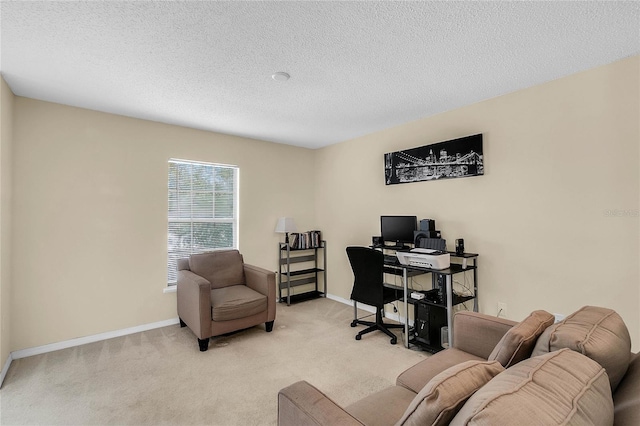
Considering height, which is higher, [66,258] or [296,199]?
[296,199]

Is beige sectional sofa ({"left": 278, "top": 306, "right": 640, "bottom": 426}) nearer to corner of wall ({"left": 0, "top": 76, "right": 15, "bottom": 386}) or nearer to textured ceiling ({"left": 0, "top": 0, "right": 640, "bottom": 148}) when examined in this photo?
textured ceiling ({"left": 0, "top": 0, "right": 640, "bottom": 148})

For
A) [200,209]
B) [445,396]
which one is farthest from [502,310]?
[200,209]

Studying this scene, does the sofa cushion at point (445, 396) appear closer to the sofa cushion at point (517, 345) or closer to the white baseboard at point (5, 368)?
the sofa cushion at point (517, 345)

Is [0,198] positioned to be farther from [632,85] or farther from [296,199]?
[632,85]

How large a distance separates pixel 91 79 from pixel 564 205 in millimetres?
4112

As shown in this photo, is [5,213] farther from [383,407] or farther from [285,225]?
[383,407]

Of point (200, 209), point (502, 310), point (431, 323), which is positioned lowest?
point (431, 323)

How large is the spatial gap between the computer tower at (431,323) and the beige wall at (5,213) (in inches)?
145

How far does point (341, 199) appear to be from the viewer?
15.4 feet

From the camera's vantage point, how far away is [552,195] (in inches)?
102

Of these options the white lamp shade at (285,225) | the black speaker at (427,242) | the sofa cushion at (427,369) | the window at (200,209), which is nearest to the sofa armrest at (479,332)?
the sofa cushion at (427,369)

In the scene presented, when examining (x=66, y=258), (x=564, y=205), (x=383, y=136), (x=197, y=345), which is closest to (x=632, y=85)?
(x=564, y=205)

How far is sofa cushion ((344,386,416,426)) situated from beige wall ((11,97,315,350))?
10.3ft

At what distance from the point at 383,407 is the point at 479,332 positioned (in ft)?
2.91
